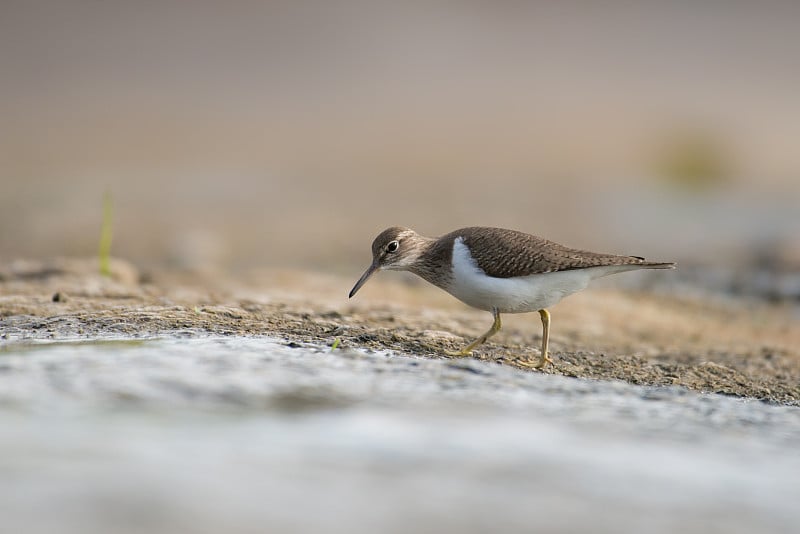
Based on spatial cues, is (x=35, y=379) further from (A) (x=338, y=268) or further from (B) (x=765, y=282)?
(B) (x=765, y=282)

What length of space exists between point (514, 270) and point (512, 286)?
0.14 metres

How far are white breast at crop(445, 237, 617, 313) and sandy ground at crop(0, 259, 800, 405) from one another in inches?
13.6

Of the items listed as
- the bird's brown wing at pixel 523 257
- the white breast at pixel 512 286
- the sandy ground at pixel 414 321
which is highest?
the bird's brown wing at pixel 523 257

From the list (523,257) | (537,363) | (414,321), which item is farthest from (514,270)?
(414,321)

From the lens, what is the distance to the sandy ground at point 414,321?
5.89 meters

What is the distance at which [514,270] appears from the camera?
611 centimetres

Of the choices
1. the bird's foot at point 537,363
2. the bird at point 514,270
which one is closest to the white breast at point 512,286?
the bird at point 514,270

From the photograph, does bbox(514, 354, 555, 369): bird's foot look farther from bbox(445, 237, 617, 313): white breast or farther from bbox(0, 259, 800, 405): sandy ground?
bbox(445, 237, 617, 313): white breast

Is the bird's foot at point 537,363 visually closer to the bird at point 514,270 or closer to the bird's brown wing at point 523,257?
the bird at point 514,270

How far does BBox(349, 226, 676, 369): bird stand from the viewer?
604 centimetres

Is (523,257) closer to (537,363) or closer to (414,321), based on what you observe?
(537,363)

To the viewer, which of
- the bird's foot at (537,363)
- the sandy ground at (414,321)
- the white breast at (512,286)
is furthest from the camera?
the white breast at (512,286)

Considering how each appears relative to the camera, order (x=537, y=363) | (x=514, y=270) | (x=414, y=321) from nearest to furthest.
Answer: (x=537, y=363)
(x=514, y=270)
(x=414, y=321)

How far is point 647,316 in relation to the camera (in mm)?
9461
